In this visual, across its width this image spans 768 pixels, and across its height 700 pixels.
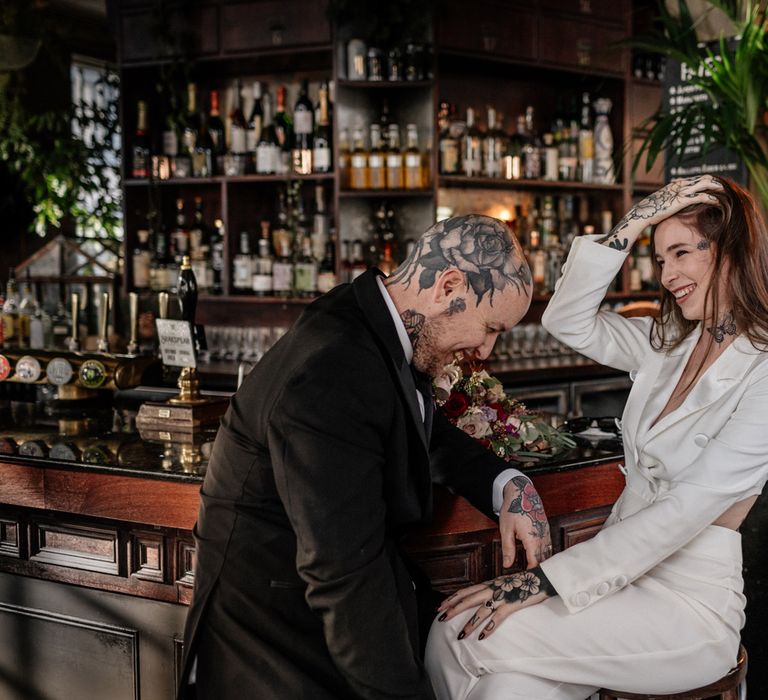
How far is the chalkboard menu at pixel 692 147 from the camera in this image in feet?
11.9

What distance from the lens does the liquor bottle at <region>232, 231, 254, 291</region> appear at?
4.73m

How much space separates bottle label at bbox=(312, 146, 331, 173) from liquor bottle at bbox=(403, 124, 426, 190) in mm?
363

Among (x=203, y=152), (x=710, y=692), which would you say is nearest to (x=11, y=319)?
(x=203, y=152)

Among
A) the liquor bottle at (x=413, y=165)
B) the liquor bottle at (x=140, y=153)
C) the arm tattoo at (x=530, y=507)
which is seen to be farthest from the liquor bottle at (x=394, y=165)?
the arm tattoo at (x=530, y=507)

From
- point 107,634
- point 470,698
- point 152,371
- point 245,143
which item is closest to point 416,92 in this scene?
point 245,143

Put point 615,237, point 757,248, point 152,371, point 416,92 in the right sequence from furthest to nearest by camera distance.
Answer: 1. point 416,92
2. point 152,371
3. point 615,237
4. point 757,248

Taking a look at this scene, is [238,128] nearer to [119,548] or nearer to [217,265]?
[217,265]

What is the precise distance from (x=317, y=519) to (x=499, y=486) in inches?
22.0

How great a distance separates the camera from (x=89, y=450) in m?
2.29

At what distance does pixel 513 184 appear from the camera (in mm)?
4719

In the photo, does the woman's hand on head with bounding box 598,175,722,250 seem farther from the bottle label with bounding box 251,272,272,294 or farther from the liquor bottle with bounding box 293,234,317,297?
the bottle label with bounding box 251,272,272,294

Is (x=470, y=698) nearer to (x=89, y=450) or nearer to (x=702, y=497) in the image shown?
(x=702, y=497)

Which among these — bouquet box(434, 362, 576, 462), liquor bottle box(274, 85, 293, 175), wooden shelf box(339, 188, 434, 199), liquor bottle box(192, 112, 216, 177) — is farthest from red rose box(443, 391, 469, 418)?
liquor bottle box(192, 112, 216, 177)

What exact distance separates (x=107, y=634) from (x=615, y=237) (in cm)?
140
